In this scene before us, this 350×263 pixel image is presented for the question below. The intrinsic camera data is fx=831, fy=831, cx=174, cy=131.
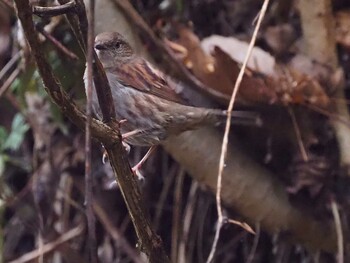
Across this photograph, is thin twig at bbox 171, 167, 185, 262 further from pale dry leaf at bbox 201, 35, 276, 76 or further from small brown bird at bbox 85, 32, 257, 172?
small brown bird at bbox 85, 32, 257, 172

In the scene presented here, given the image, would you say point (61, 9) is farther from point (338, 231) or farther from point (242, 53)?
point (338, 231)

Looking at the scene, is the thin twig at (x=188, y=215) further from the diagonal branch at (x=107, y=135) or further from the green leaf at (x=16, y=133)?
the diagonal branch at (x=107, y=135)

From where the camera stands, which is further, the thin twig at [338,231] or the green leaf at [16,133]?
the green leaf at [16,133]

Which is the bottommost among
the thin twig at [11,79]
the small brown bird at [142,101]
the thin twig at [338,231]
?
the thin twig at [338,231]

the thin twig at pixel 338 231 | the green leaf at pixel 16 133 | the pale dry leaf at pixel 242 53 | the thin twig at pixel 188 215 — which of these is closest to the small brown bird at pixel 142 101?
the pale dry leaf at pixel 242 53

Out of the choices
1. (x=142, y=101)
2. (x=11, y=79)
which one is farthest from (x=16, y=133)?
(x=142, y=101)

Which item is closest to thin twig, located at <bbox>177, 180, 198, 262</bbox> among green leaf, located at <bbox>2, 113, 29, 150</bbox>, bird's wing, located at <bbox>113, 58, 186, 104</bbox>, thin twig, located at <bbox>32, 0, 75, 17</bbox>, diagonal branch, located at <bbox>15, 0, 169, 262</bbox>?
green leaf, located at <bbox>2, 113, 29, 150</bbox>

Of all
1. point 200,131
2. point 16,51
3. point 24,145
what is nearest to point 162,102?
point 200,131

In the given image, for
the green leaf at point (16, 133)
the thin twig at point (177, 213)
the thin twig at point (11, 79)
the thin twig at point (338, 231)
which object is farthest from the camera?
the green leaf at point (16, 133)
